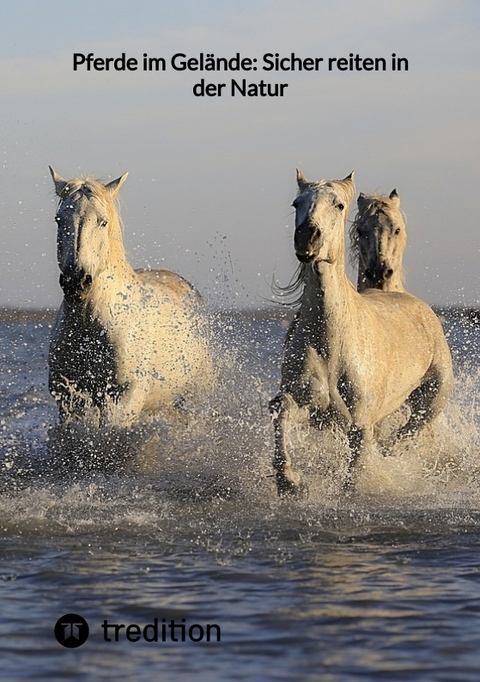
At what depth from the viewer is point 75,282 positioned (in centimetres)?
702

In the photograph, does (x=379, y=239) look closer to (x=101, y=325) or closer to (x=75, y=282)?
(x=101, y=325)

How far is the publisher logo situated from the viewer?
14.3 feet

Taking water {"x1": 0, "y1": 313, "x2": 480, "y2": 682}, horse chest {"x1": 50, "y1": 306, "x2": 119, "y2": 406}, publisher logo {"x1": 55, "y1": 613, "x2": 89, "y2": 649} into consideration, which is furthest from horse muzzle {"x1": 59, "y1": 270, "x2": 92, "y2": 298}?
publisher logo {"x1": 55, "y1": 613, "x2": 89, "y2": 649}

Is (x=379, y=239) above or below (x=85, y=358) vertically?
above

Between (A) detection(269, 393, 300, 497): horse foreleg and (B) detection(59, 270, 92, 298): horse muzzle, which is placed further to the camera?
(B) detection(59, 270, 92, 298): horse muzzle

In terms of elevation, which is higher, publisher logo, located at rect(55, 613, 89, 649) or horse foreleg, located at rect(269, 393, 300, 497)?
horse foreleg, located at rect(269, 393, 300, 497)

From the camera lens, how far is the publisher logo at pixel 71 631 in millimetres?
4363

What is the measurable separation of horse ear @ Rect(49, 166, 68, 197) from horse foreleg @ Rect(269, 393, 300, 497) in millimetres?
2101

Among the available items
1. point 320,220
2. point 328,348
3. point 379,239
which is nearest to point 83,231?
point 320,220

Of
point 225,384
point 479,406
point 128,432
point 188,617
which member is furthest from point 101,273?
point 479,406

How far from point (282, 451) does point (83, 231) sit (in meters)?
1.89

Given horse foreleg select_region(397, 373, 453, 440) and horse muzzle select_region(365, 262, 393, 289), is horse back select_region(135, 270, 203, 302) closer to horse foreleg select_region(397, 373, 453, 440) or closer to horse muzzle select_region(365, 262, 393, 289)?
horse muzzle select_region(365, 262, 393, 289)

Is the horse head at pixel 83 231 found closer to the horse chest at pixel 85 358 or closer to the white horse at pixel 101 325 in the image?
the white horse at pixel 101 325

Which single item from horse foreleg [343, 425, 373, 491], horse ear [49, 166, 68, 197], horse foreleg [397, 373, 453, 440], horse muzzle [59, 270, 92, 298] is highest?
horse ear [49, 166, 68, 197]
